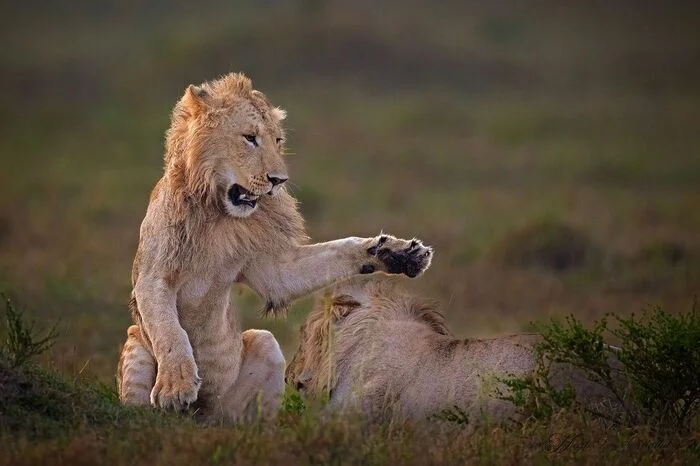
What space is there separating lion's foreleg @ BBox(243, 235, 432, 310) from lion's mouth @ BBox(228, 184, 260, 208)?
1.19 feet

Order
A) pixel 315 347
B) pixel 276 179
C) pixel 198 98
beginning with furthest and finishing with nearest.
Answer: pixel 315 347 → pixel 198 98 → pixel 276 179

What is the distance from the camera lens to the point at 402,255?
239 inches

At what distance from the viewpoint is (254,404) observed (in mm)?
6418

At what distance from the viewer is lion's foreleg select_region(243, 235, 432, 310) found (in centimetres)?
612

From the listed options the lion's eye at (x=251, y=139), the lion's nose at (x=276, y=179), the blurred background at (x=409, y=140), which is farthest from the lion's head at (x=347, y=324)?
the blurred background at (x=409, y=140)

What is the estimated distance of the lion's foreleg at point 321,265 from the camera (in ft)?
20.1

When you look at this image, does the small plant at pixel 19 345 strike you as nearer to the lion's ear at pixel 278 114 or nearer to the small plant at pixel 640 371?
the lion's ear at pixel 278 114

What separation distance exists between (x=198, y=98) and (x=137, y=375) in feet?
4.18

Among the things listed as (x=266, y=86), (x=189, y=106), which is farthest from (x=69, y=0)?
(x=189, y=106)

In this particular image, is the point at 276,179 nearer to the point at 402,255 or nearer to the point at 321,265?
the point at 321,265

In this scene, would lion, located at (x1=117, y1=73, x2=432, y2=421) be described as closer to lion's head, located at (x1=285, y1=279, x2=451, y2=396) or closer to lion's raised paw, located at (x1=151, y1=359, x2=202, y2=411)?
lion's raised paw, located at (x1=151, y1=359, x2=202, y2=411)
